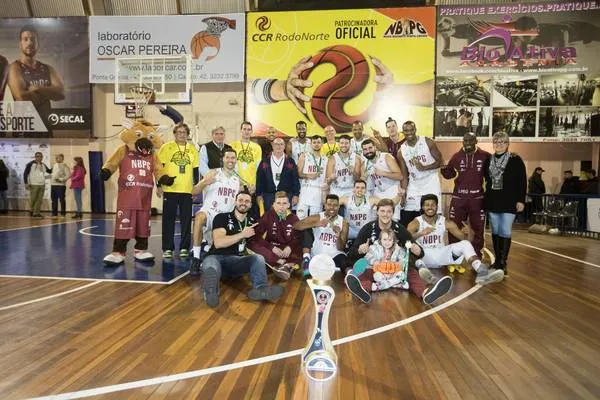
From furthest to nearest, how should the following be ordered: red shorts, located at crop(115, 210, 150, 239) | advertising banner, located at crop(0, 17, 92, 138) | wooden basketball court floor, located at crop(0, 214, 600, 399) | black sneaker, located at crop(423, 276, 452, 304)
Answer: advertising banner, located at crop(0, 17, 92, 138) → red shorts, located at crop(115, 210, 150, 239) → black sneaker, located at crop(423, 276, 452, 304) → wooden basketball court floor, located at crop(0, 214, 600, 399)

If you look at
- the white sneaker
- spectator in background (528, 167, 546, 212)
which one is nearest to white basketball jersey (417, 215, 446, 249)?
the white sneaker

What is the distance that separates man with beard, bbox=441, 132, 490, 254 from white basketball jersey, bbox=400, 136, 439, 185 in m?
0.31

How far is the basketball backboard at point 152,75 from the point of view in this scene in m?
12.2

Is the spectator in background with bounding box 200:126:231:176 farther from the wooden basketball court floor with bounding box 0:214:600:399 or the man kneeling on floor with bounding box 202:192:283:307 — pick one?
the man kneeling on floor with bounding box 202:192:283:307

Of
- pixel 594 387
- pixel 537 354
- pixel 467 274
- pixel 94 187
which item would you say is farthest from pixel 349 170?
pixel 94 187

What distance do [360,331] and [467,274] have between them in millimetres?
2839

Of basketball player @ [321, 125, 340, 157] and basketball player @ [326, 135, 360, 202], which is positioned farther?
basketball player @ [321, 125, 340, 157]

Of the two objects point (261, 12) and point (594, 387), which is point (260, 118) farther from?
point (594, 387)

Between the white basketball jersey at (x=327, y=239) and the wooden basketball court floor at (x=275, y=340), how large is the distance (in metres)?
0.61

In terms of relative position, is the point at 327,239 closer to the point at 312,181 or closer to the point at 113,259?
the point at 312,181

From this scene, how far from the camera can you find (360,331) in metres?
3.44

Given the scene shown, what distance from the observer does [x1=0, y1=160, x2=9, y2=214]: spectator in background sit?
43.7ft

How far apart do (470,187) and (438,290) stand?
2.21 meters

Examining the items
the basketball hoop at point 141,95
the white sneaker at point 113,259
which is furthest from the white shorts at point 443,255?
the basketball hoop at point 141,95
